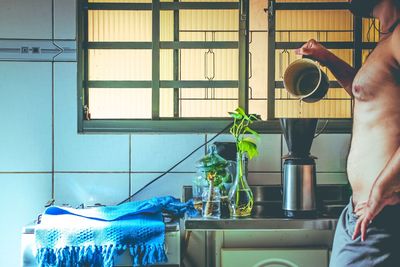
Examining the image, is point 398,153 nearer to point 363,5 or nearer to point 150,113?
point 363,5

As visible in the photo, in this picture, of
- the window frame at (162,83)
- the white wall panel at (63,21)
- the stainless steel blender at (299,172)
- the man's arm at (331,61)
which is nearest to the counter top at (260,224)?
the stainless steel blender at (299,172)

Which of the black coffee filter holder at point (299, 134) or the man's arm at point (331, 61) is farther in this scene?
the black coffee filter holder at point (299, 134)

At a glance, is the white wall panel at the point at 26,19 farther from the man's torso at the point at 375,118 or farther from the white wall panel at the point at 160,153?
the man's torso at the point at 375,118

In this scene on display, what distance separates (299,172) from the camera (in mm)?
1862

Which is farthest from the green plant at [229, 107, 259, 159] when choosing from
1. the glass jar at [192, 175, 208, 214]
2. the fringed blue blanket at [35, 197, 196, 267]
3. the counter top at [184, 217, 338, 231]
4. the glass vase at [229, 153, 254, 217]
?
the fringed blue blanket at [35, 197, 196, 267]

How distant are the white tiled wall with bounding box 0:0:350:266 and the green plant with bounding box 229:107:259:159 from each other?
0.33 ft

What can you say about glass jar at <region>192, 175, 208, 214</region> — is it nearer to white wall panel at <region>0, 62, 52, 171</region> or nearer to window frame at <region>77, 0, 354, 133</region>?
window frame at <region>77, 0, 354, 133</region>

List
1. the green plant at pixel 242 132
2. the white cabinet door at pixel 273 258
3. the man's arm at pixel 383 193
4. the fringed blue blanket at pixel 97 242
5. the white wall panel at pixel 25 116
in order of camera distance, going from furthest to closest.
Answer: the white wall panel at pixel 25 116, the green plant at pixel 242 132, the white cabinet door at pixel 273 258, the fringed blue blanket at pixel 97 242, the man's arm at pixel 383 193

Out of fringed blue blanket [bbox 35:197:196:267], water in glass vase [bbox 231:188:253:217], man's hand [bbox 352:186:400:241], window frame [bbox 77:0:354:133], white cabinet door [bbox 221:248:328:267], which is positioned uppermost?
window frame [bbox 77:0:354:133]

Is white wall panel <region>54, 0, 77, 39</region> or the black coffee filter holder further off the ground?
white wall panel <region>54, 0, 77, 39</region>

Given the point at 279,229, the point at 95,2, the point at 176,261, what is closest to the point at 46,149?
the point at 95,2

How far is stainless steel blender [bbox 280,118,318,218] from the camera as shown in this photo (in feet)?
6.03

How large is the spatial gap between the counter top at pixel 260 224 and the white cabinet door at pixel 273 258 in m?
0.11

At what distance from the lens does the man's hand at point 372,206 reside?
1.30 m
